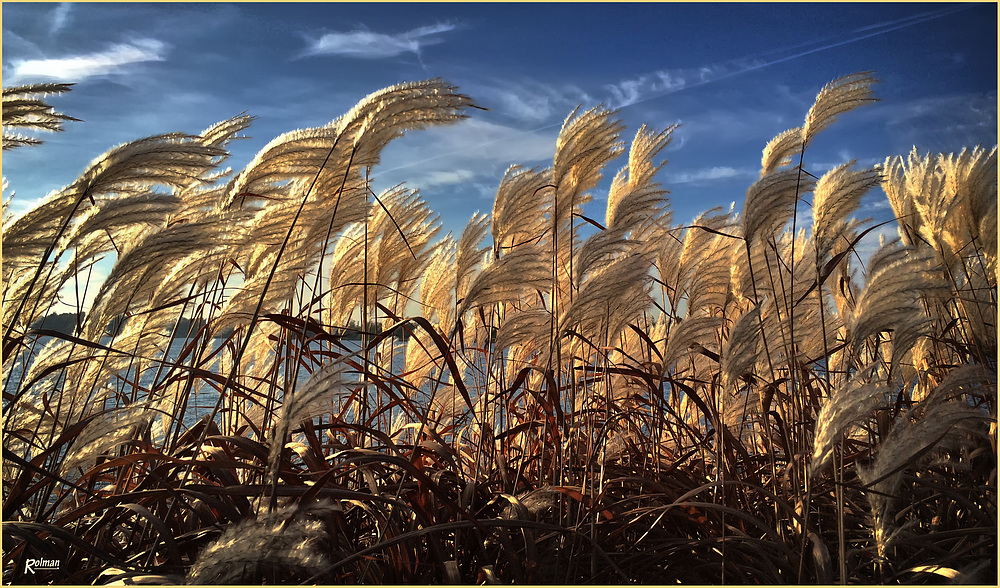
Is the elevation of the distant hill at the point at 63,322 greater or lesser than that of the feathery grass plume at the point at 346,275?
lesser

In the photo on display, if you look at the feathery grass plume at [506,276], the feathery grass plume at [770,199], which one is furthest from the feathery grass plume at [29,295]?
the feathery grass plume at [770,199]

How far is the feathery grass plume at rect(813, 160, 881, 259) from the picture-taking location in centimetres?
246

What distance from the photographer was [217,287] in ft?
9.71

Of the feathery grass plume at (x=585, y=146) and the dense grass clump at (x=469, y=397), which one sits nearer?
the dense grass clump at (x=469, y=397)

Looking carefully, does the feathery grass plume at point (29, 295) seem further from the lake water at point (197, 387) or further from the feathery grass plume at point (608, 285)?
the feathery grass plume at point (608, 285)

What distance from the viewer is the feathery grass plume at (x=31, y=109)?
6.32ft

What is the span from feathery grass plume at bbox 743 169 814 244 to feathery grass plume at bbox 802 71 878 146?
1.37 ft

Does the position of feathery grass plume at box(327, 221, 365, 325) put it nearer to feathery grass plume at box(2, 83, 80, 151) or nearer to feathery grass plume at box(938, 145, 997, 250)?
feathery grass plume at box(2, 83, 80, 151)

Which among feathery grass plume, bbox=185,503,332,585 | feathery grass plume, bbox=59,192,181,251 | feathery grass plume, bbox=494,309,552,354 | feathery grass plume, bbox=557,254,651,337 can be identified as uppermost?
feathery grass plume, bbox=59,192,181,251

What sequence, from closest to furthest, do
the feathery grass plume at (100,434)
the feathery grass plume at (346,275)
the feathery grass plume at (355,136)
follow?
the feathery grass plume at (100,434)
the feathery grass plume at (355,136)
the feathery grass plume at (346,275)

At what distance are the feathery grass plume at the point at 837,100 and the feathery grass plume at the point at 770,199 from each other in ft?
1.37

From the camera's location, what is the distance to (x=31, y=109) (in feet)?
6.40

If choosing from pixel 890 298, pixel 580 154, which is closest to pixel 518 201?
pixel 580 154

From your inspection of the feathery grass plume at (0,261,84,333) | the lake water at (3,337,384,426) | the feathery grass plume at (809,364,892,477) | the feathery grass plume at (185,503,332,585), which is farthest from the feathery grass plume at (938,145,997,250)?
the feathery grass plume at (0,261,84,333)
